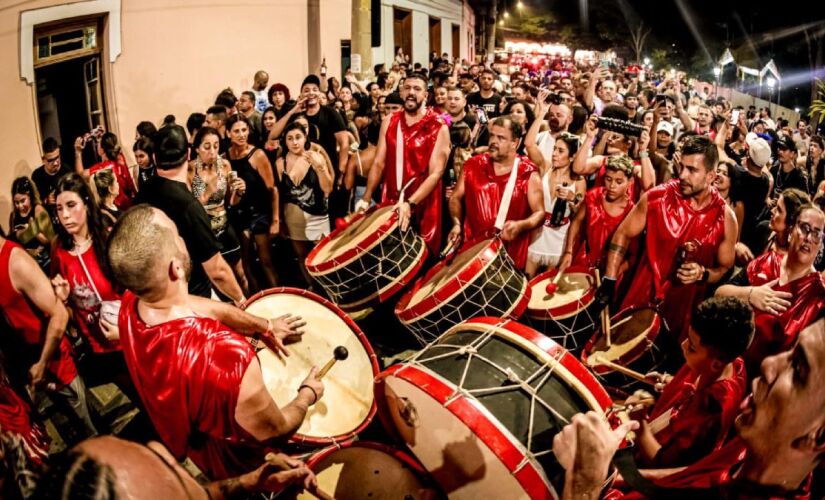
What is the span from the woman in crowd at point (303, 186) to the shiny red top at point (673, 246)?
9.61 feet

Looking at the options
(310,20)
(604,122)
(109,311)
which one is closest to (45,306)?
(109,311)

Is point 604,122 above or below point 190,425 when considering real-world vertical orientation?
above

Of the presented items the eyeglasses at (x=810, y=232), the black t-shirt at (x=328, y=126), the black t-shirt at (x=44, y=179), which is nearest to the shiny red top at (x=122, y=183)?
the black t-shirt at (x=44, y=179)

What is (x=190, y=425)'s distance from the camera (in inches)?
85.2

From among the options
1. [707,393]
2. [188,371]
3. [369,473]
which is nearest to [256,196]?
[369,473]

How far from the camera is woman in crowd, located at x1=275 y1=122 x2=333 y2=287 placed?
539 cm

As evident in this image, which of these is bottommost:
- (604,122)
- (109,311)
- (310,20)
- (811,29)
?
(109,311)

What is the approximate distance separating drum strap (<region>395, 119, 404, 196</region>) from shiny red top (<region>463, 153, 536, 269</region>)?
69 centimetres

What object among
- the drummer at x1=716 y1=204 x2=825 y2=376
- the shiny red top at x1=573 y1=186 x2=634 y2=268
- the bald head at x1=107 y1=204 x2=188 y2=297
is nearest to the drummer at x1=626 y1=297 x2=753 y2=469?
the drummer at x1=716 y1=204 x2=825 y2=376

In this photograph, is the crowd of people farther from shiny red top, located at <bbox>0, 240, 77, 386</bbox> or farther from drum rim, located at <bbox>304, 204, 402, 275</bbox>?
drum rim, located at <bbox>304, 204, 402, 275</bbox>

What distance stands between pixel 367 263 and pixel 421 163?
1.63 m

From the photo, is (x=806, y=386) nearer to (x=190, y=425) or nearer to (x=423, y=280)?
(x=190, y=425)

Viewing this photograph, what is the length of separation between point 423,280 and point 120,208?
11.7 ft

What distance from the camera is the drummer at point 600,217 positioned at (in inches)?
181
